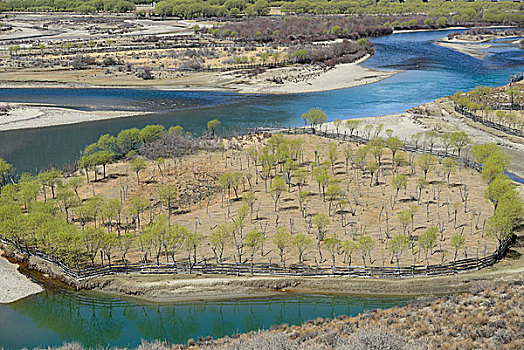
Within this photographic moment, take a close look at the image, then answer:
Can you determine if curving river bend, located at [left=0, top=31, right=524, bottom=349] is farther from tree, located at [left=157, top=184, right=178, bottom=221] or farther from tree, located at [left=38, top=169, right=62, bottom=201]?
tree, located at [left=157, top=184, right=178, bottom=221]

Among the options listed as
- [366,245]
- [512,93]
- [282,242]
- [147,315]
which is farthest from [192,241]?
[512,93]

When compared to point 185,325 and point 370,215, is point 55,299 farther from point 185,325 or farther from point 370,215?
point 370,215

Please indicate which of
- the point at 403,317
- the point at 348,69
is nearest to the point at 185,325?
the point at 403,317

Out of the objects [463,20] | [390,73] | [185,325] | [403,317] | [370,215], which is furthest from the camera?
[463,20]

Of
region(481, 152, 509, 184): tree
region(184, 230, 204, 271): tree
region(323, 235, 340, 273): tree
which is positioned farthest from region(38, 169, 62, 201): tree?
region(481, 152, 509, 184): tree

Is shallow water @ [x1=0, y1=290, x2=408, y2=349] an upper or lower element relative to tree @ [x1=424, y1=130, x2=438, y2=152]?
lower

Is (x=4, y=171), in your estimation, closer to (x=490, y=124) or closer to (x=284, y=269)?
(x=284, y=269)

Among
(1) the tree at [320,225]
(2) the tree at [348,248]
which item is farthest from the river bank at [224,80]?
(2) the tree at [348,248]
